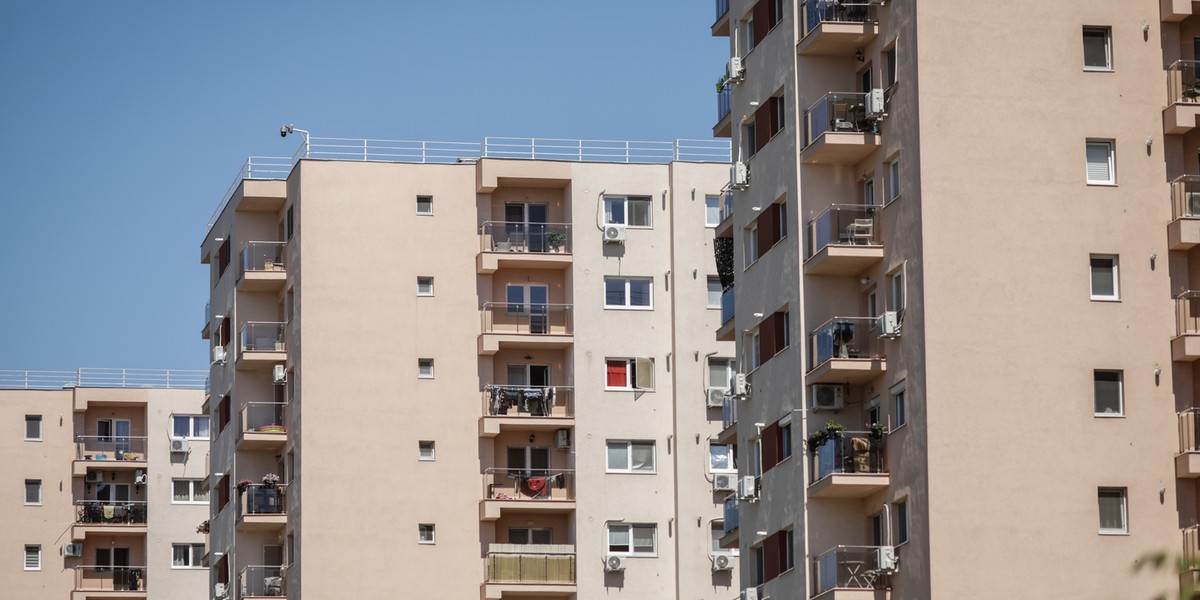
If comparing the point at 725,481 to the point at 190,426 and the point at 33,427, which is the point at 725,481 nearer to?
the point at 190,426

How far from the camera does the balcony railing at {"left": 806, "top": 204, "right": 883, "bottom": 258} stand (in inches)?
2223

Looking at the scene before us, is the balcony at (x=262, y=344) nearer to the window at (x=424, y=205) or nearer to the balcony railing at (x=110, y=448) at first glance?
the window at (x=424, y=205)

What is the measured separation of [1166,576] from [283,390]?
41.8m

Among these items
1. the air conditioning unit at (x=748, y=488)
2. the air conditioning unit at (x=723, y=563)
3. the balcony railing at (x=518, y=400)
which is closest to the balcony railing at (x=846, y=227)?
the air conditioning unit at (x=748, y=488)

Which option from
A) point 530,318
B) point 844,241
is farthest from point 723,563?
point 844,241

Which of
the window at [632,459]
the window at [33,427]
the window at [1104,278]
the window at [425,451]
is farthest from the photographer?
the window at [33,427]

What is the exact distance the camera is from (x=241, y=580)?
3359 inches

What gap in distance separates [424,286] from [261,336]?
7786 millimetres

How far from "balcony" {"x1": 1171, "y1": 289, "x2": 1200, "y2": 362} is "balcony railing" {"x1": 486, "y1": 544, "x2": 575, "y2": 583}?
31699 millimetres

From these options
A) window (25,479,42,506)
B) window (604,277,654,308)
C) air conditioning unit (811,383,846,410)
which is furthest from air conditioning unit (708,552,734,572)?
window (25,479,42,506)

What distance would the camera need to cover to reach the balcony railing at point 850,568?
54.6 m

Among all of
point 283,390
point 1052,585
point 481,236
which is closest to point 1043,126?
point 1052,585

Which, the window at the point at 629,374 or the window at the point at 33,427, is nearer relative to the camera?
the window at the point at 629,374

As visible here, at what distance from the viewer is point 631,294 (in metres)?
82.3
